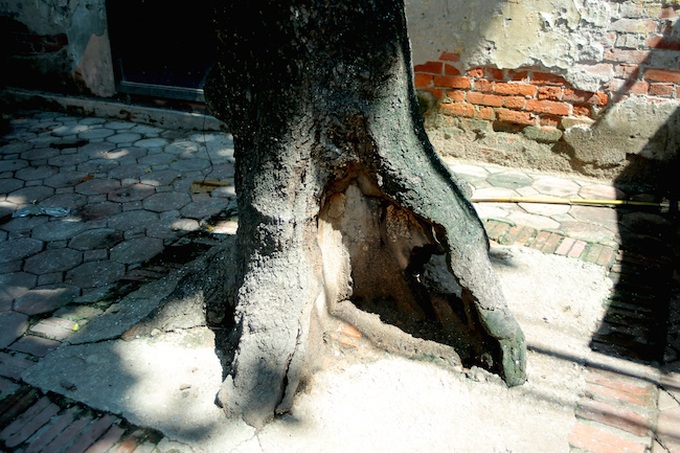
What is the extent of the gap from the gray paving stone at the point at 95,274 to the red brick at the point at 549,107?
12.8ft

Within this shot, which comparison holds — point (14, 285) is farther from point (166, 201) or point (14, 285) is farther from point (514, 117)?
point (514, 117)

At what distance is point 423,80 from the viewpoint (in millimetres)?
5633

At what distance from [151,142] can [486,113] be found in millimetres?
3689

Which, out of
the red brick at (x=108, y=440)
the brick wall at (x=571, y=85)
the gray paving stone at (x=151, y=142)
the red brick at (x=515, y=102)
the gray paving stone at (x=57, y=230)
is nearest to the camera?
the red brick at (x=108, y=440)

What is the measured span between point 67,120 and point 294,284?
19.0ft

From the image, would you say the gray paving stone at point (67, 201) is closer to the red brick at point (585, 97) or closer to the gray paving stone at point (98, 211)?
the gray paving stone at point (98, 211)

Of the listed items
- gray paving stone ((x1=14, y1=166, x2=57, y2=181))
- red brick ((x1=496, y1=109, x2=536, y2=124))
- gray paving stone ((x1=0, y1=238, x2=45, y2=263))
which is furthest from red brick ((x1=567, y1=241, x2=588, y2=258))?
gray paving stone ((x1=14, y1=166, x2=57, y2=181))

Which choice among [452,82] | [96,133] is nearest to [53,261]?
[96,133]

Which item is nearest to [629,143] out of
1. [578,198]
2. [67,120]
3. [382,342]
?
[578,198]

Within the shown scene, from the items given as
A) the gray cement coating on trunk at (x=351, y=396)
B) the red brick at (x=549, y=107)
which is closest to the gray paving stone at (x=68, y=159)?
the gray cement coating on trunk at (x=351, y=396)

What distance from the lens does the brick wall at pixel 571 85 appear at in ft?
15.3

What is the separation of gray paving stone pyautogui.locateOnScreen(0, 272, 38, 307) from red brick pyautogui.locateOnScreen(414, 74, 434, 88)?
3.87m

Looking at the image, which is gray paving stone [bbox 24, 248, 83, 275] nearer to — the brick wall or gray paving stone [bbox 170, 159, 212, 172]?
gray paving stone [bbox 170, 159, 212, 172]

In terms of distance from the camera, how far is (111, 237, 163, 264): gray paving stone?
12.8 feet
